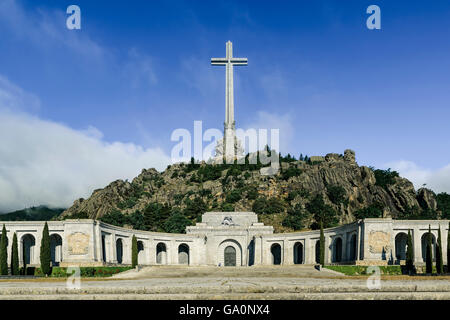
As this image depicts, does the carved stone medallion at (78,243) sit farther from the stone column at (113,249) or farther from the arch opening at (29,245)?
the arch opening at (29,245)

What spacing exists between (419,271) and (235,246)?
84.3 feet

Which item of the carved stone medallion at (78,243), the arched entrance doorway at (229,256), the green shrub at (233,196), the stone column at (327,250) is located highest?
the green shrub at (233,196)

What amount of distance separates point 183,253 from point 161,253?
293 cm

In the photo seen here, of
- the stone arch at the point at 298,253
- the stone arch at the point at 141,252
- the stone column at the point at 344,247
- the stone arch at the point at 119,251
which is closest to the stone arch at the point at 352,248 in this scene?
the stone column at the point at 344,247

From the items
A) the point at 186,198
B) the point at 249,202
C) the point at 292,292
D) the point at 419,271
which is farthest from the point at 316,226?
the point at 292,292

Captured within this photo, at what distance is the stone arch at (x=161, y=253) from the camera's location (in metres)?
59.0

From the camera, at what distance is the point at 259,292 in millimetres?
12281

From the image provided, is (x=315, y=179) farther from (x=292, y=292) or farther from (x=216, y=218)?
(x=292, y=292)

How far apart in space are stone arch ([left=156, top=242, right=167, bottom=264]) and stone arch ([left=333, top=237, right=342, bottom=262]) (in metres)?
21.2

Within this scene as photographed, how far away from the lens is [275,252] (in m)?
60.6

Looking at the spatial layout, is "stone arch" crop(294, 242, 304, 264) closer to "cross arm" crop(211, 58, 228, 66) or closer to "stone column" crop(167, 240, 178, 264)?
"stone column" crop(167, 240, 178, 264)

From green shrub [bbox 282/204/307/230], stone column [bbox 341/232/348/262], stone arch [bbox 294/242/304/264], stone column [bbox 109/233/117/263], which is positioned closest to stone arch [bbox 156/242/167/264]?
stone column [bbox 109/233/117/263]

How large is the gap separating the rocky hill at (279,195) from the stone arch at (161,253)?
1557 cm

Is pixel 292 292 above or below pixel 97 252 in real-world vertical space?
above
